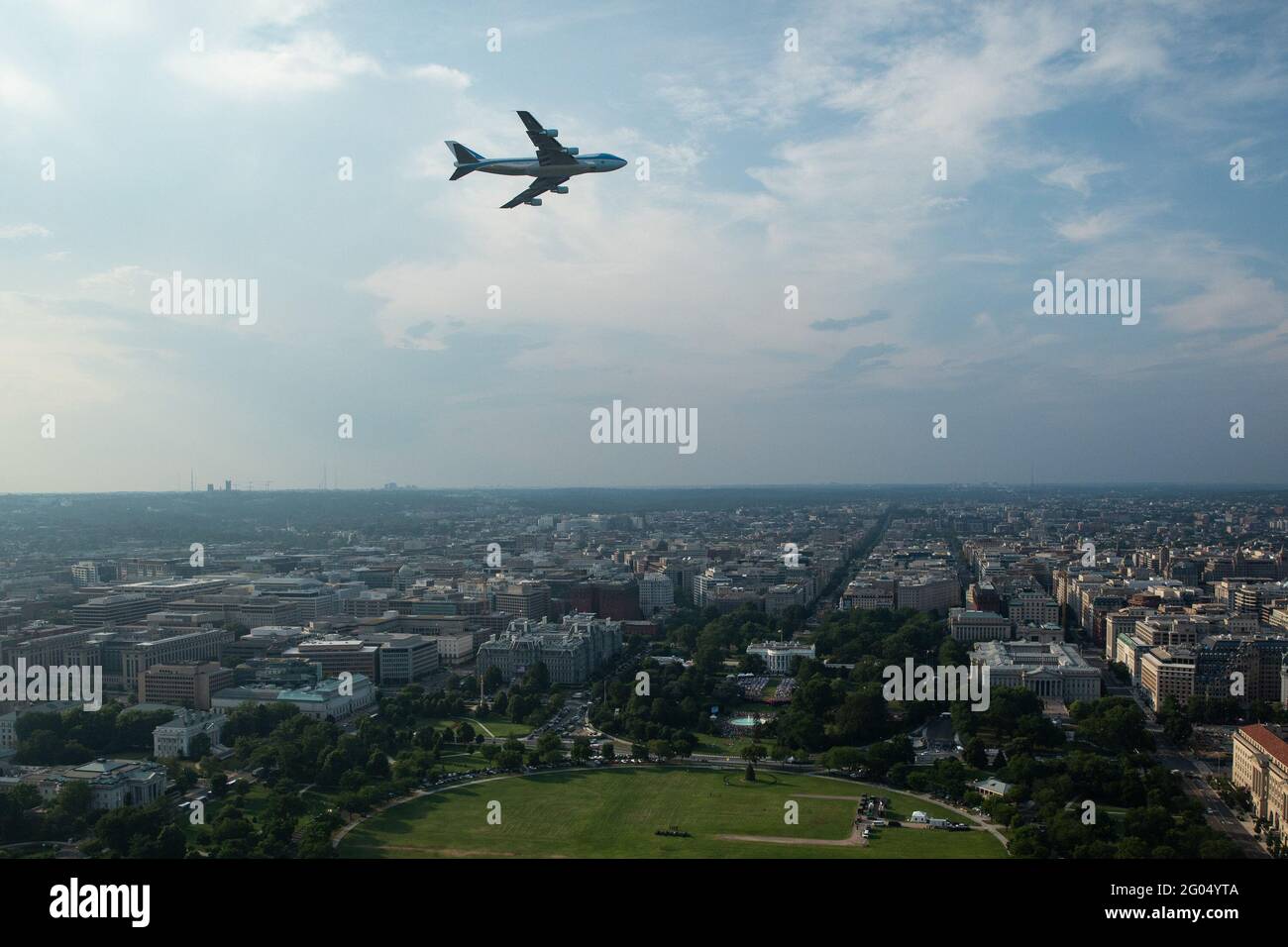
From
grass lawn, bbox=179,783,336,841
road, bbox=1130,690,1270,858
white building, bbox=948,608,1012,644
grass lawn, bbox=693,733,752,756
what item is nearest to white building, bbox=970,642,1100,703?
road, bbox=1130,690,1270,858

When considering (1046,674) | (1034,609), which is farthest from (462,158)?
(1034,609)

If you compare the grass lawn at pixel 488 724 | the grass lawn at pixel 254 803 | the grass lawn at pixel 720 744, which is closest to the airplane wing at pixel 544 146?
the grass lawn at pixel 254 803

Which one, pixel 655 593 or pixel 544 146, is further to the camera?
pixel 655 593

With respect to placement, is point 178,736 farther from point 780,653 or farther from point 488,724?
point 780,653

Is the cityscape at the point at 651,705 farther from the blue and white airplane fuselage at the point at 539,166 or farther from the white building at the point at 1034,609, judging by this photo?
the blue and white airplane fuselage at the point at 539,166
